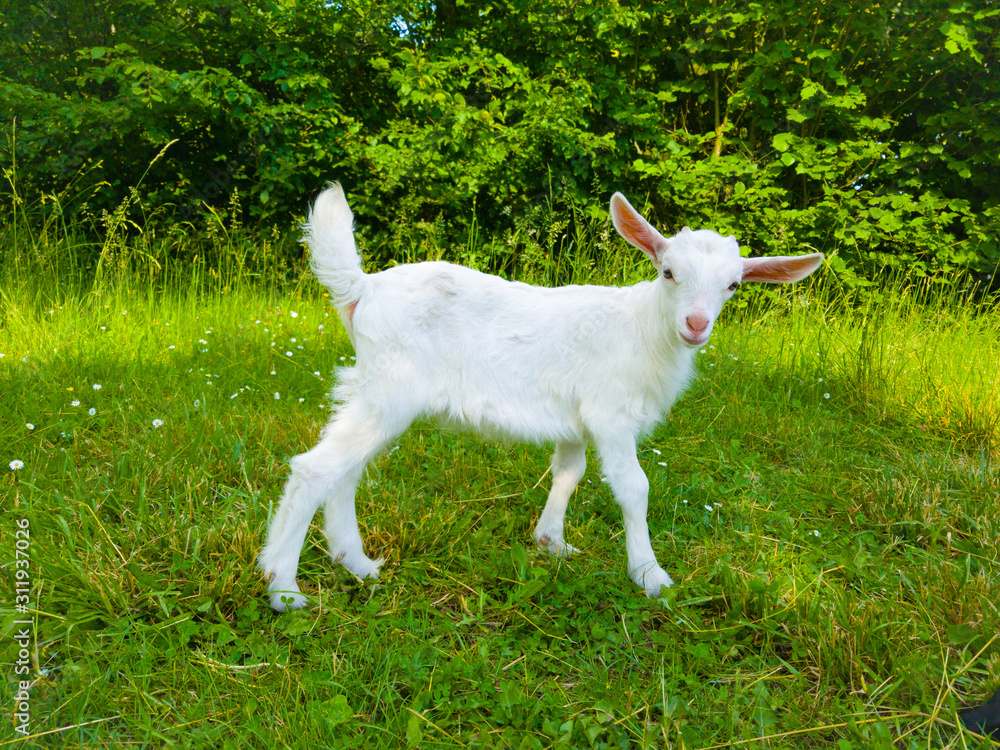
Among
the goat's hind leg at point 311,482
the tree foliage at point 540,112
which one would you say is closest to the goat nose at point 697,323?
the goat's hind leg at point 311,482

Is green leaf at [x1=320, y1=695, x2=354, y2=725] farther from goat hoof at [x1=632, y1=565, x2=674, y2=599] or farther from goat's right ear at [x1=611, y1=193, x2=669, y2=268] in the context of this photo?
goat's right ear at [x1=611, y1=193, x2=669, y2=268]

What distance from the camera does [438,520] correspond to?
2.67 m

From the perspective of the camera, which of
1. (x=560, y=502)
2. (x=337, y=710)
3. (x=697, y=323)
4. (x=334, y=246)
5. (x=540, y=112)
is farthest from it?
(x=540, y=112)

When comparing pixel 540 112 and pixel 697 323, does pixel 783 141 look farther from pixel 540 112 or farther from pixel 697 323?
pixel 697 323

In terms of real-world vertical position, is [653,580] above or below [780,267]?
below

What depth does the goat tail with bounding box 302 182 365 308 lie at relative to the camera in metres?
2.35

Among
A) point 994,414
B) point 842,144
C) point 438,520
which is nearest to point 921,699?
point 438,520

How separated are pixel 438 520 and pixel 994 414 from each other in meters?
3.08

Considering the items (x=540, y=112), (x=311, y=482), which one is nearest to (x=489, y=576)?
(x=311, y=482)

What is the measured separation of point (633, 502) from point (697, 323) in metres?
0.70

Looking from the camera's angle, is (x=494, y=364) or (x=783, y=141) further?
(x=783, y=141)

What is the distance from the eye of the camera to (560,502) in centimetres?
A: 269

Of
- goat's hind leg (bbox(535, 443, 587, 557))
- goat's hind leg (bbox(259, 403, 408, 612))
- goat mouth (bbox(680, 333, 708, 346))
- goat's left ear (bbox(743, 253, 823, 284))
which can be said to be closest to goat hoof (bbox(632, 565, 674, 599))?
goat's hind leg (bbox(535, 443, 587, 557))

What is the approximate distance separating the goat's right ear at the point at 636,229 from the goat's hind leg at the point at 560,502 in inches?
32.5
